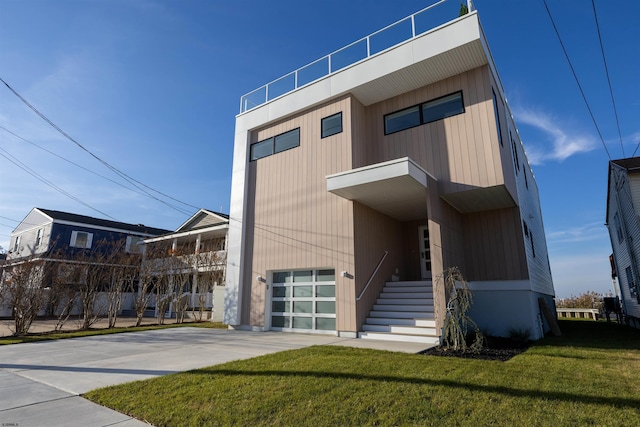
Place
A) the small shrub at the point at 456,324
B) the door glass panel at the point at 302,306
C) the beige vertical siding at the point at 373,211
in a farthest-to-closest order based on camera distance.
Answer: the door glass panel at the point at 302,306
the beige vertical siding at the point at 373,211
the small shrub at the point at 456,324

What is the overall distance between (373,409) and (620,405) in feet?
8.07

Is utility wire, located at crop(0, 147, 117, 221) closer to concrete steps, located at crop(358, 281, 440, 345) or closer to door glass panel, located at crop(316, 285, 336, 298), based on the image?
door glass panel, located at crop(316, 285, 336, 298)

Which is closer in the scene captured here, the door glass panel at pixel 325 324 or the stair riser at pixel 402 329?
the stair riser at pixel 402 329

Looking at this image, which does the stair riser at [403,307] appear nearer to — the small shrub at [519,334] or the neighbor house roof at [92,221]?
the small shrub at [519,334]

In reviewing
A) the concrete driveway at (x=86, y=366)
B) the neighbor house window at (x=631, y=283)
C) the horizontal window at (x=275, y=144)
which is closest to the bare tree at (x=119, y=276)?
the concrete driveway at (x=86, y=366)

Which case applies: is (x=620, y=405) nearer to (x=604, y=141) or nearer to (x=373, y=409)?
(x=373, y=409)

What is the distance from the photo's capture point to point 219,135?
14.7 metres

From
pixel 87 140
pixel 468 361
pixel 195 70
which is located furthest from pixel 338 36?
pixel 468 361

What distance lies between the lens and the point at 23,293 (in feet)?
35.3

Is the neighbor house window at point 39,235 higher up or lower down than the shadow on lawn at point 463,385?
higher up

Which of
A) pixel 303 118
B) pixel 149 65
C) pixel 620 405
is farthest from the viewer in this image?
pixel 303 118

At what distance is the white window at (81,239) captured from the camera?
949 inches

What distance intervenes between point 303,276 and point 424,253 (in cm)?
430

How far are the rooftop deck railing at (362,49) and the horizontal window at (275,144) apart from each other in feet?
5.01
